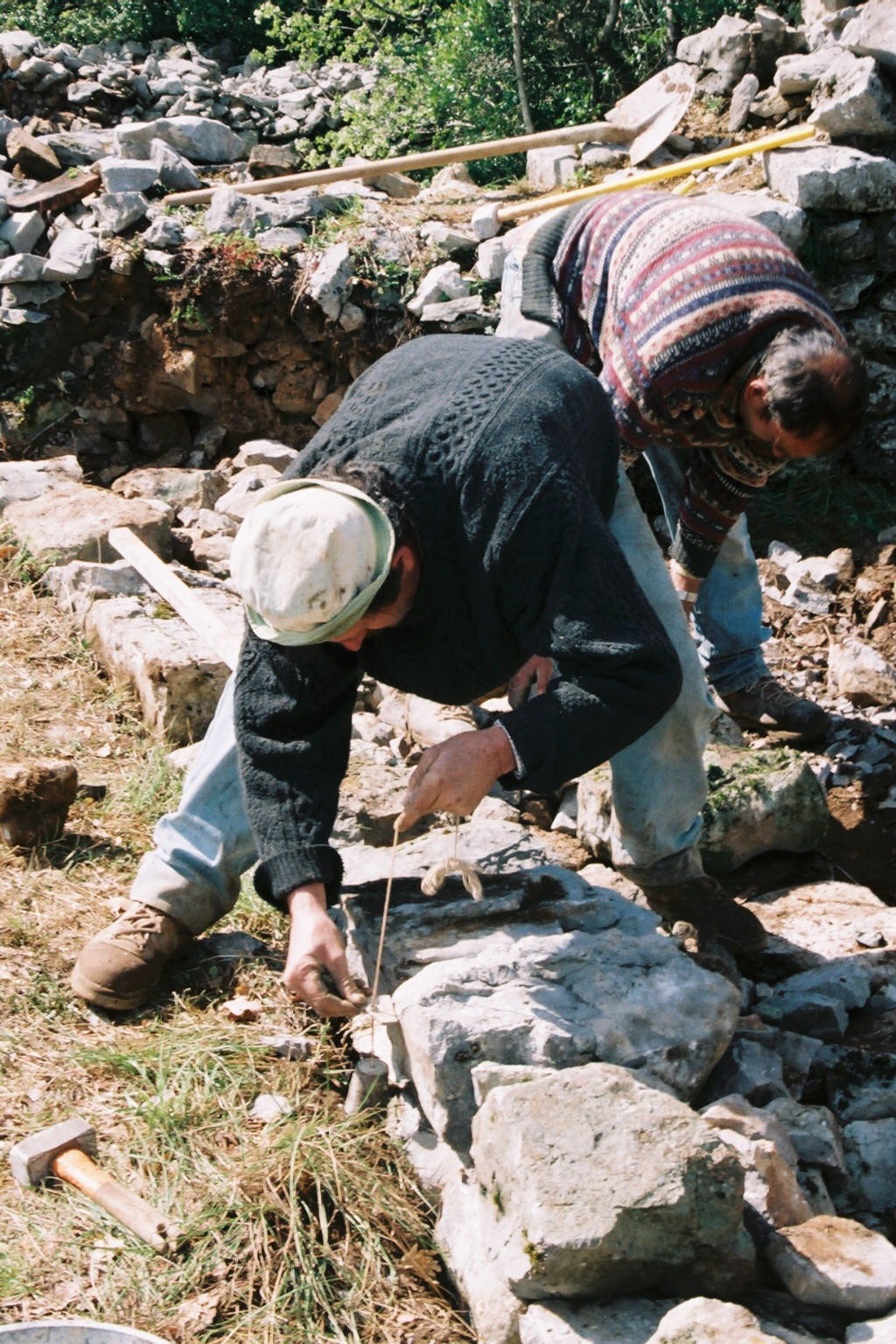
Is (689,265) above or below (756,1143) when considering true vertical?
above

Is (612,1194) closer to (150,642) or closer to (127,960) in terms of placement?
(127,960)

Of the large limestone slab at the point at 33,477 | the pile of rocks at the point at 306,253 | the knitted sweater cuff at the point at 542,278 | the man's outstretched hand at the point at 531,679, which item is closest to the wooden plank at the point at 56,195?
the pile of rocks at the point at 306,253

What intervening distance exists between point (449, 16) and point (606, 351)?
Result: 547 cm

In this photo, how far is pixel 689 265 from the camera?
3418 mm

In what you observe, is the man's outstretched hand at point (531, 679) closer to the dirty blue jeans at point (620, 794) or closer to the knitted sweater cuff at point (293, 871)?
the dirty blue jeans at point (620, 794)

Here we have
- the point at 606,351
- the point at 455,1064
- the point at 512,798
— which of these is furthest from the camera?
the point at 512,798

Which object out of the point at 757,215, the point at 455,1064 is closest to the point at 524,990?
the point at 455,1064

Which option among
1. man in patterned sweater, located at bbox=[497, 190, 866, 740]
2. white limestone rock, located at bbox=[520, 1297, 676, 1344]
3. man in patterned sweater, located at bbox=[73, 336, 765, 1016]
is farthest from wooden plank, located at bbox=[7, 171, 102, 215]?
white limestone rock, located at bbox=[520, 1297, 676, 1344]

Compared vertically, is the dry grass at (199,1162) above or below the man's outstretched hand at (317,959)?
below

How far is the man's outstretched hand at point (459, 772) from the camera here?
8.19 feet

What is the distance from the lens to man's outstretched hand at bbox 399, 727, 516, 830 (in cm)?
250

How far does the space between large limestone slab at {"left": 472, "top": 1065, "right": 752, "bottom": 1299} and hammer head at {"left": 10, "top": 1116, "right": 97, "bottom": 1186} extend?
0.86 metres

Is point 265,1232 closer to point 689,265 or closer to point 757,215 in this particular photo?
point 689,265

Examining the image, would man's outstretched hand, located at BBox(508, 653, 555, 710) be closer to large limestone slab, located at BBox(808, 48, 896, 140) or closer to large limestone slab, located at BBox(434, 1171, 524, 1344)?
large limestone slab, located at BBox(434, 1171, 524, 1344)
